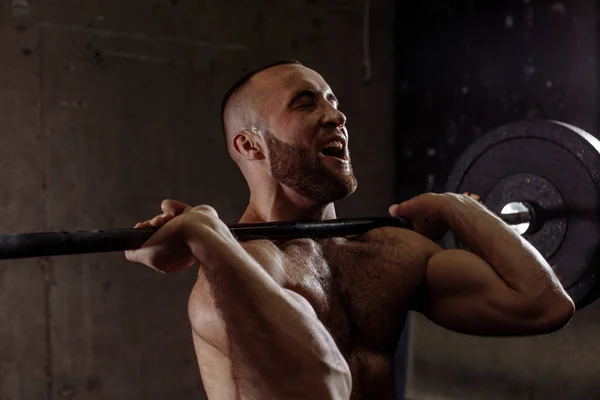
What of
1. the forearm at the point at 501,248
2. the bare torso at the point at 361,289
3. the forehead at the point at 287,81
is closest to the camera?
the bare torso at the point at 361,289

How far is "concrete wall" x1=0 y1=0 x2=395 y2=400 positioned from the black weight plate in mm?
1219

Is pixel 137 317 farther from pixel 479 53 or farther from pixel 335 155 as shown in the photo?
pixel 479 53

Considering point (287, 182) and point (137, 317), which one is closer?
point (287, 182)

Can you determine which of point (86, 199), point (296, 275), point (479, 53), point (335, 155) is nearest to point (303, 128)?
point (335, 155)

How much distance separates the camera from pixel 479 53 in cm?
326

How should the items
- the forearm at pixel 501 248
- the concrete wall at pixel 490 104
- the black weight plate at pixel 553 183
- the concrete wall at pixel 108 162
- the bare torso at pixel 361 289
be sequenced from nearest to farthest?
the bare torso at pixel 361 289 < the forearm at pixel 501 248 < the black weight plate at pixel 553 183 < the concrete wall at pixel 108 162 < the concrete wall at pixel 490 104

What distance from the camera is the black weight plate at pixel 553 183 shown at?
7.83 feet

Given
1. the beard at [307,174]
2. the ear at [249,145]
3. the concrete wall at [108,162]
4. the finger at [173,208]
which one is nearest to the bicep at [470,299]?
the beard at [307,174]

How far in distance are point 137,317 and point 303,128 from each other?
5.44 ft

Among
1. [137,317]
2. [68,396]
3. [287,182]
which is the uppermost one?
[287,182]

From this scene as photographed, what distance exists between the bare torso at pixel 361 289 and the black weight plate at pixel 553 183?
979mm

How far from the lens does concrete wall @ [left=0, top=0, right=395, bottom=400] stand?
2688 mm

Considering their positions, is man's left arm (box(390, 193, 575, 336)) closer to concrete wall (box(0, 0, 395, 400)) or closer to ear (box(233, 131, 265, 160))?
ear (box(233, 131, 265, 160))

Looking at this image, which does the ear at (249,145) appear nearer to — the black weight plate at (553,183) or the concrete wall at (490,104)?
the black weight plate at (553,183)
